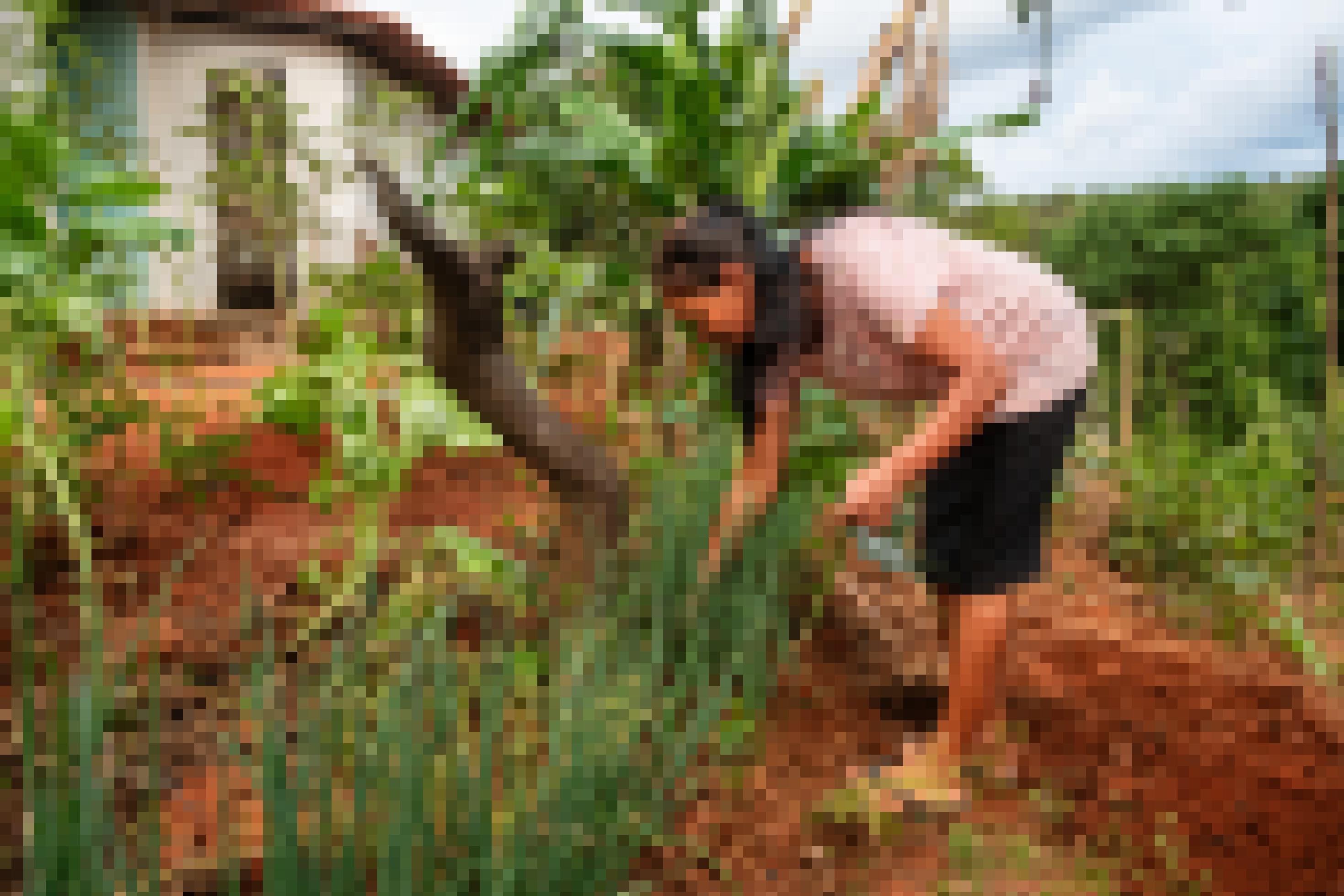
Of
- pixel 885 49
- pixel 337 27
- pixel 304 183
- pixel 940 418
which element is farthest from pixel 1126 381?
pixel 337 27

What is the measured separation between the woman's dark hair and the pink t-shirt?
0.07m

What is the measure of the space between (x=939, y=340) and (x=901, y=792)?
0.82 metres

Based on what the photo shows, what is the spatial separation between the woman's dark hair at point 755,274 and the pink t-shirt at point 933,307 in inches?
2.9

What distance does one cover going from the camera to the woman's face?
5.28 ft

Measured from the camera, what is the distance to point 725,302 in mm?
1609

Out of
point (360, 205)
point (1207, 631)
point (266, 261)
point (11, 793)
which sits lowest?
point (1207, 631)

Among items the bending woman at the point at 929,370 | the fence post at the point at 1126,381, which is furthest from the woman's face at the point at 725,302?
the fence post at the point at 1126,381

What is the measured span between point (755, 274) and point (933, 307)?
33cm

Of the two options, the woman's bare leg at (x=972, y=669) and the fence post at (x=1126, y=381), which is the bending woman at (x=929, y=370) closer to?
the woman's bare leg at (x=972, y=669)

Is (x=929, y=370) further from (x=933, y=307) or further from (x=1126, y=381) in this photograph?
(x=1126, y=381)

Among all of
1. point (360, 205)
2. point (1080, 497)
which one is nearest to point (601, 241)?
point (360, 205)

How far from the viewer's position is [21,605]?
774 mm

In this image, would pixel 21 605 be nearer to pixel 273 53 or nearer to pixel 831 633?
pixel 831 633

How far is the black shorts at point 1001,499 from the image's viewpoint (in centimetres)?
173
